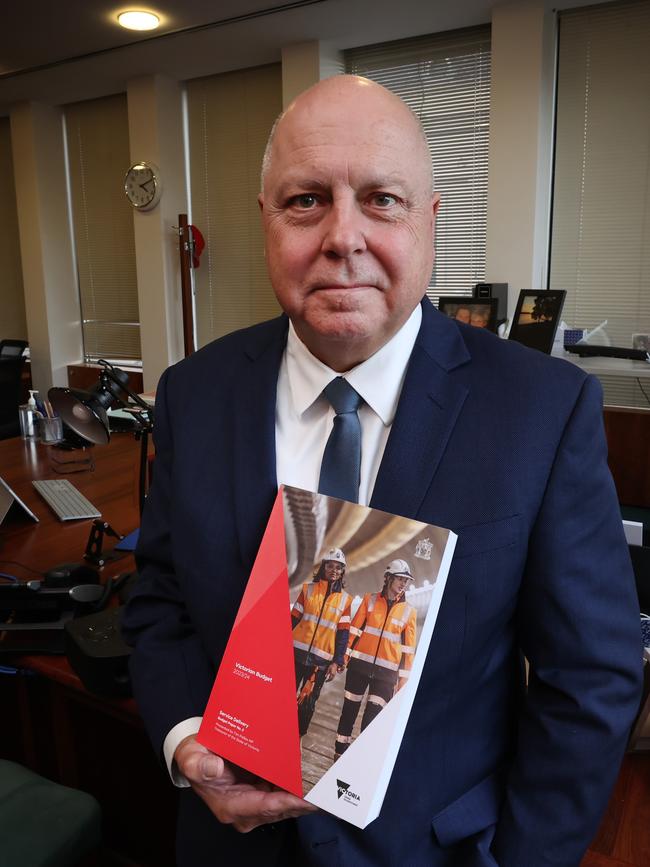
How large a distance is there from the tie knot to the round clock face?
5223 mm

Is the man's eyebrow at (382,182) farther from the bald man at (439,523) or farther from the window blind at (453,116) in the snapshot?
the window blind at (453,116)

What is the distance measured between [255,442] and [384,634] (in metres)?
0.34

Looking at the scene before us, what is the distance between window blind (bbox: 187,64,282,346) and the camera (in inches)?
209

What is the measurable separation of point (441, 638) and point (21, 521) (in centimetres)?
177

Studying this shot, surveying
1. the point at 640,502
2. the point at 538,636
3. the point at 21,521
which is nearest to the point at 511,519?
the point at 538,636

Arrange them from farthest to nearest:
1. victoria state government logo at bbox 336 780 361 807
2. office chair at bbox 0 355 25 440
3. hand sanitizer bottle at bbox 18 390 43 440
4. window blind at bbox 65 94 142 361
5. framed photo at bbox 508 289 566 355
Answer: window blind at bbox 65 94 142 361, office chair at bbox 0 355 25 440, framed photo at bbox 508 289 566 355, hand sanitizer bottle at bbox 18 390 43 440, victoria state government logo at bbox 336 780 361 807

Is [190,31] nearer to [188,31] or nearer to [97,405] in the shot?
[188,31]

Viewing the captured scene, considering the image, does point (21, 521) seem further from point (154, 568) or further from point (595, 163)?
point (595, 163)

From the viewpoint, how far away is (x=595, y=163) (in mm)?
4113

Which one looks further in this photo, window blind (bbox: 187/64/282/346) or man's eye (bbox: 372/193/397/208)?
window blind (bbox: 187/64/282/346)

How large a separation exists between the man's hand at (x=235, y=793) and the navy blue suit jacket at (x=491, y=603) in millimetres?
95

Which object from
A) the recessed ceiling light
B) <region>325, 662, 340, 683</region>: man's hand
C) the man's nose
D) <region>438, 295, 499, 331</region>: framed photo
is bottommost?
<region>325, 662, 340, 683</region>: man's hand

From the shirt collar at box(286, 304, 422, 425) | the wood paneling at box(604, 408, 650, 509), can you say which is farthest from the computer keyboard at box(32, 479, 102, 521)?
the wood paneling at box(604, 408, 650, 509)

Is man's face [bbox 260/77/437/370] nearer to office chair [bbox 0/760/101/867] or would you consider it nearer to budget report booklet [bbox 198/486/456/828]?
budget report booklet [bbox 198/486/456/828]
